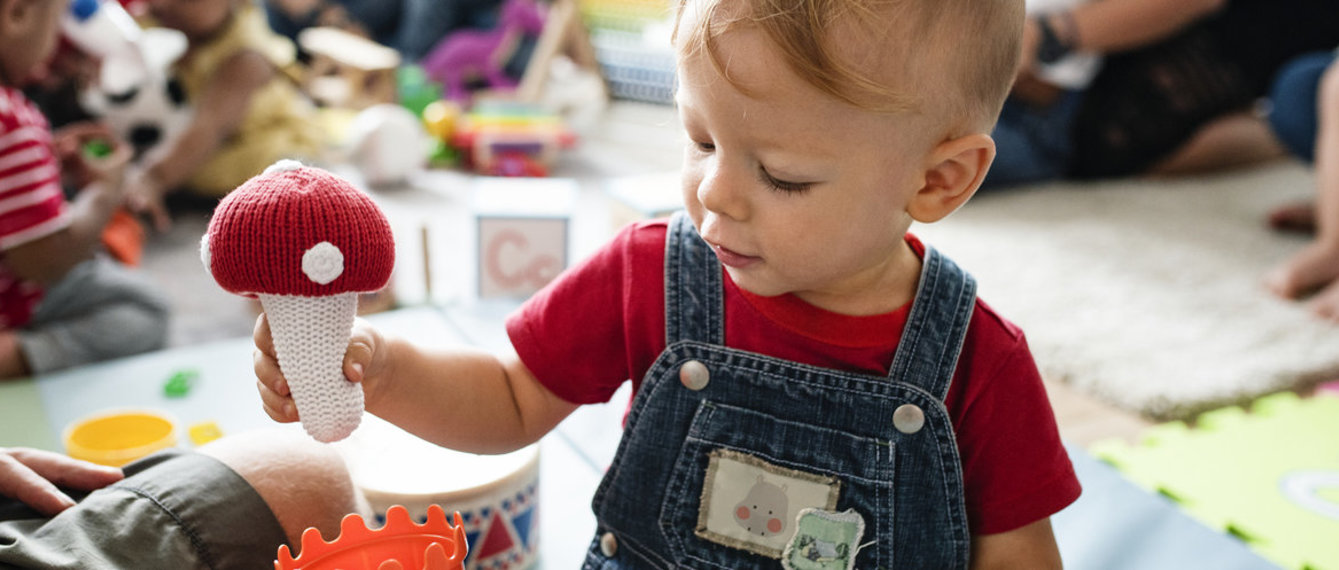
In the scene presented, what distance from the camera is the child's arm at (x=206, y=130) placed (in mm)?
1647

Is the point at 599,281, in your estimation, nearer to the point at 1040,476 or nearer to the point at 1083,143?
the point at 1040,476

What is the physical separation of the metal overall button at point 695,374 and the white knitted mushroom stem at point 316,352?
0.64 ft

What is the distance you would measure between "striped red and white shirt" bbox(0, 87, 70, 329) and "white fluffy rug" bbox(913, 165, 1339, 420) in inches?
46.4

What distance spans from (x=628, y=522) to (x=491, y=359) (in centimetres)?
13

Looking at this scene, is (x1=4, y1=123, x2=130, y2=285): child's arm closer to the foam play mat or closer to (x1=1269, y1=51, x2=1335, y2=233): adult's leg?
the foam play mat

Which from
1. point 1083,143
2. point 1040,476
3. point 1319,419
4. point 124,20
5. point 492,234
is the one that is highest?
point 124,20

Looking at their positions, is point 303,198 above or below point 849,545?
above

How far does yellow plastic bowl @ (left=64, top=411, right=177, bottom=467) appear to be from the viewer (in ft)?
2.69

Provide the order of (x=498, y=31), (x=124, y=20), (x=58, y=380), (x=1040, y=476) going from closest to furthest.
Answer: (x=1040, y=476)
(x=58, y=380)
(x=124, y=20)
(x=498, y=31)

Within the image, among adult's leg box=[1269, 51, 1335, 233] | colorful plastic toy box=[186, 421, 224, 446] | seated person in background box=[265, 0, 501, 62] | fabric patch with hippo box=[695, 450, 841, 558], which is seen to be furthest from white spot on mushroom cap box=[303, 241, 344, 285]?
seated person in background box=[265, 0, 501, 62]

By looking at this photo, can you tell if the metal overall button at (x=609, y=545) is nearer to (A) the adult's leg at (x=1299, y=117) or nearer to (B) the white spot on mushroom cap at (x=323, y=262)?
(B) the white spot on mushroom cap at (x=323, y=262)

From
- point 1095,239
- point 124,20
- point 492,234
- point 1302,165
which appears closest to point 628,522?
point 492,234

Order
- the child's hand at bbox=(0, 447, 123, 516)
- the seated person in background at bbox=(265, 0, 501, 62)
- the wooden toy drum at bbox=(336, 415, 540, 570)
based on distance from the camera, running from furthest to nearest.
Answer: the seated person in background at bbox=(265, 0, 501, 62), the wooden toy drum at bbox=(336, 415, 540, 570), the child's hand at bbox=(0, 447, 123, 516)

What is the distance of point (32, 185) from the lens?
1.08m
